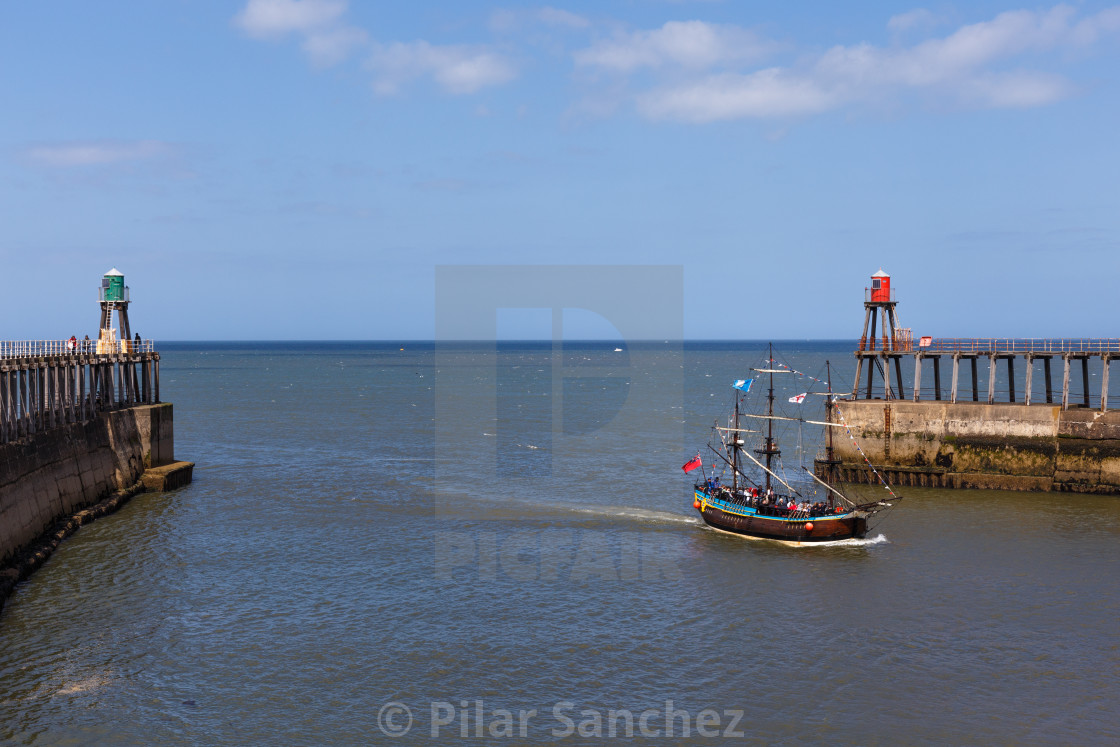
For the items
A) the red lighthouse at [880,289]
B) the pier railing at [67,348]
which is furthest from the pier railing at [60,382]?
the red lighthouse at [880,289]

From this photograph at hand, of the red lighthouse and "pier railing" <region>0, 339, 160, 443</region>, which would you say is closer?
"pier railing" <region>0, 339, 160, 443</region>

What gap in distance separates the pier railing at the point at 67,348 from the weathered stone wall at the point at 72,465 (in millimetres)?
4833

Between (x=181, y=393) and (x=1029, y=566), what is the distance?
13155 centimetres

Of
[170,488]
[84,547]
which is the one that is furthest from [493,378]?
[84,547]

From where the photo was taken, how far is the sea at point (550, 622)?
84.7 feet

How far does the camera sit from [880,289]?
6775cm

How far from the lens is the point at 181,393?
471 ft

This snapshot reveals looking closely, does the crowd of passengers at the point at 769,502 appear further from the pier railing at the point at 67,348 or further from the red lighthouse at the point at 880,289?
the pier railing at the point at 67,348

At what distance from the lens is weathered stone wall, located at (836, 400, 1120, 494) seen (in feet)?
180

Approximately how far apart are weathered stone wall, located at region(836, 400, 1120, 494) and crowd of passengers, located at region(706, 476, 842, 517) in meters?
12.8

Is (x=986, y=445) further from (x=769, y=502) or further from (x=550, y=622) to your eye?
(x=550, y=622)

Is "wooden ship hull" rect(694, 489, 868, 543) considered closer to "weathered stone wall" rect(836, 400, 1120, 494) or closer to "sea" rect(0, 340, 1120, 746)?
"sea" rect(0, 340, 1120, 746)

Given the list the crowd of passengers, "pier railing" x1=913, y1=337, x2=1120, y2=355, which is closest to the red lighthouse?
"pier railing" x1=913, y1=337, x2=1120, y2=355

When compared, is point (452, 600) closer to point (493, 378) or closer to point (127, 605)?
point (127, 605)
